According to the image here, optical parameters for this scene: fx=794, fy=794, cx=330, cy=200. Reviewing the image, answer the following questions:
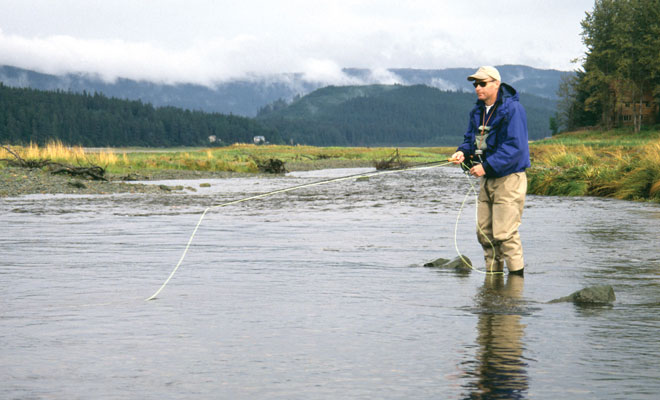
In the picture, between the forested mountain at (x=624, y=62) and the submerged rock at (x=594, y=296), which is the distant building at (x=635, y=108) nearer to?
the forested mountain at (x=624, y=62)

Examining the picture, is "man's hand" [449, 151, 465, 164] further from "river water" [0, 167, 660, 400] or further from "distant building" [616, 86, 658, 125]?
"distant building" [616, 86, 658, 125]

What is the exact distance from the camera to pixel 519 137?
7941 mm

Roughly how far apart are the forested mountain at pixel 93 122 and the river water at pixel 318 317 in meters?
162

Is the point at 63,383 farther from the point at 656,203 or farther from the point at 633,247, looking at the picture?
the point at 656,203

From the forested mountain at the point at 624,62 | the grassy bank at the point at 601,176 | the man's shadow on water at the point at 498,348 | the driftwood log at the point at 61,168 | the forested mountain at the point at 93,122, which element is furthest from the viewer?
the forested mountain at the point at 93,122

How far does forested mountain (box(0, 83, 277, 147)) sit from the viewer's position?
6599 inches

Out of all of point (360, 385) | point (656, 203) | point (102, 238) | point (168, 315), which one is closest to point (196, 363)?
point (360, 385)

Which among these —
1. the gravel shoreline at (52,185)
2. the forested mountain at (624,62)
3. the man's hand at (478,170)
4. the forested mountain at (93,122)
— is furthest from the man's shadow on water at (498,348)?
the forested mountain at (93,122)

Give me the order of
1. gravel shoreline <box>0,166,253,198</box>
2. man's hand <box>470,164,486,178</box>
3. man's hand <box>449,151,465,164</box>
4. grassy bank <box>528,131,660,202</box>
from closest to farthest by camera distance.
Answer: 1. man's hand <box>470,164,486,178</box>
2. man's hand <box>449,151,465,164</box>
3. grassy bank <box>528,131,660,202</box>
4. gravel shoreline <box>0,166,253,198</box>

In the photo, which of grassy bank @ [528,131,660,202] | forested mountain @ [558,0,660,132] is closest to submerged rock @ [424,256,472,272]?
grassy bank @ [528,131,660,202]

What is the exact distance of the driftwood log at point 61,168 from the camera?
92.0 feet

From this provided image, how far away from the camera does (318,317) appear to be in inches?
247

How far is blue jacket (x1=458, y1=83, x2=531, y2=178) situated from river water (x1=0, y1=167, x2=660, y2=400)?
119cm

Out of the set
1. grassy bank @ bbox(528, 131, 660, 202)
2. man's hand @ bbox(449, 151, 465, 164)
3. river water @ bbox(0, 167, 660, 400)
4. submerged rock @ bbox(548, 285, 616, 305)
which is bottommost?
river water @ bbox(0, 167, 660, 400)
